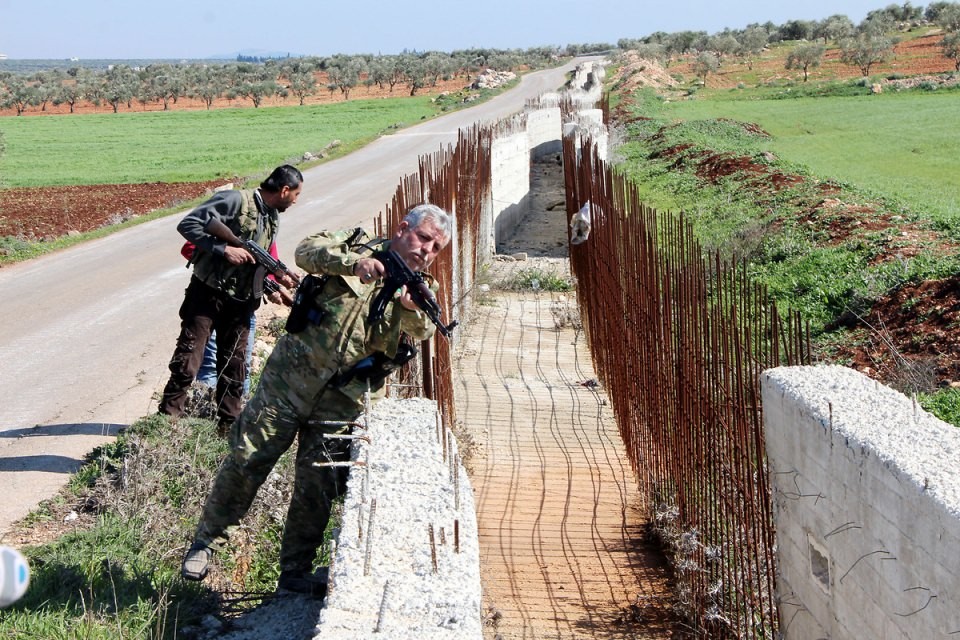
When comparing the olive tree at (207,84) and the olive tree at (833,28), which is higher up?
the olive tree at (833,28)

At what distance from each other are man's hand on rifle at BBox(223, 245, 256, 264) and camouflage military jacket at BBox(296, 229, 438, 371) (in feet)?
5.78

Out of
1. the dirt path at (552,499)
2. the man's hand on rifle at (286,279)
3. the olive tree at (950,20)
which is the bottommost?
the dirt path at (552,499)

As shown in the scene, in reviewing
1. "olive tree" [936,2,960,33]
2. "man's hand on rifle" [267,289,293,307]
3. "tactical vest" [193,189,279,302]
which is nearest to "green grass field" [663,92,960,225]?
"man's hand on rifle" [267,289,293,307]

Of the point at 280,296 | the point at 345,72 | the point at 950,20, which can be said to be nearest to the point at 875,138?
the point at 280,296

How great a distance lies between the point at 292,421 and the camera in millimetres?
3859

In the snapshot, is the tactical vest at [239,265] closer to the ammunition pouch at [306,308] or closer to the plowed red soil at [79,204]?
the ammunition pouch at [306,308]

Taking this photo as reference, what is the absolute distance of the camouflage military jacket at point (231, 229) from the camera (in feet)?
18.0

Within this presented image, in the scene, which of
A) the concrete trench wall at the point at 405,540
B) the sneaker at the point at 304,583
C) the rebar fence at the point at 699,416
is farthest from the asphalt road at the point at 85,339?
the rebar fence at the point at 699,416

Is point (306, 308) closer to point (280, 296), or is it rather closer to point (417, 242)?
point (417, 242)

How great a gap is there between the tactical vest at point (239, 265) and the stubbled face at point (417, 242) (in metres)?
2.06

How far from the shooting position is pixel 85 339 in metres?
9.36

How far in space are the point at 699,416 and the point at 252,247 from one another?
8.35 ft

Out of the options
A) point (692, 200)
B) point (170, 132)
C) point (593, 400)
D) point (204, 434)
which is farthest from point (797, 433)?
point (170, 132)

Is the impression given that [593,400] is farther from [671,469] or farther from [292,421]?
[292,421]
